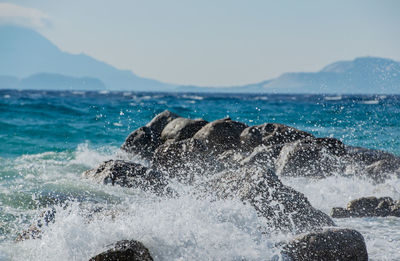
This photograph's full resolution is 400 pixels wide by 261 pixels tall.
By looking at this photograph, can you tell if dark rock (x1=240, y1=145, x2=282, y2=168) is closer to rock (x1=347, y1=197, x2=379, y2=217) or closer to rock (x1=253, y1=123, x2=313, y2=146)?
rock (x1=253, y1=123, x2=313, y2=146)

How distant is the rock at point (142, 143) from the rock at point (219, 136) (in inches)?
58.7

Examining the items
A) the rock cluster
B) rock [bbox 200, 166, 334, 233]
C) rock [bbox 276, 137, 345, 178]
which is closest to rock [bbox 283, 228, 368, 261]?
the rock cluster

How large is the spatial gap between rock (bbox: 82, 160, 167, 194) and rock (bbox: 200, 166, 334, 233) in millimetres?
2144

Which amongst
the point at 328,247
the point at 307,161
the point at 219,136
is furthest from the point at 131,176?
the point at 328,247

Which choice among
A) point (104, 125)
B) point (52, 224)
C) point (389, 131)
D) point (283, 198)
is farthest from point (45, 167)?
point (389, 131)

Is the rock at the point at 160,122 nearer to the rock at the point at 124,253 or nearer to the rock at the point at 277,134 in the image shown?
the rock at the point at 277,134

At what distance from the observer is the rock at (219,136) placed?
36.2 ft

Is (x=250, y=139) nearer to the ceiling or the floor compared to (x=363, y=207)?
nearer to the ceiling

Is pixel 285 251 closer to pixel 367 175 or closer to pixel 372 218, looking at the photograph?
pixel 372 218

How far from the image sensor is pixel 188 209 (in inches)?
204

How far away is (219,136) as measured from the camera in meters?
11.2

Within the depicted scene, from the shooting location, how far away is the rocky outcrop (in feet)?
22.3

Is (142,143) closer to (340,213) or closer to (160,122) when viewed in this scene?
(160,122)

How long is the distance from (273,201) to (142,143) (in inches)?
278
